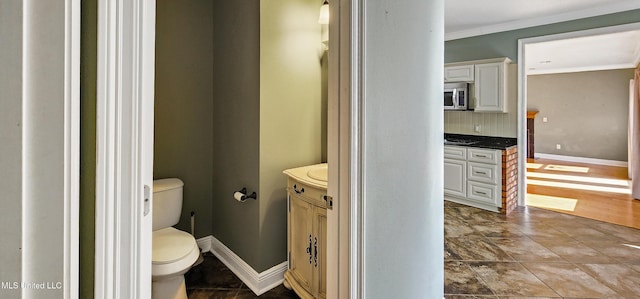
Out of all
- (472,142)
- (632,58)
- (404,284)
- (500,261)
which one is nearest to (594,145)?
(632,58)

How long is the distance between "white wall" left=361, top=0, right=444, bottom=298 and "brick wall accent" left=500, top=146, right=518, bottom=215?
259 cm

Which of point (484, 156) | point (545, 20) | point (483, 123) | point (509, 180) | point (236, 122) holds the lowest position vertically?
point (509, 180)

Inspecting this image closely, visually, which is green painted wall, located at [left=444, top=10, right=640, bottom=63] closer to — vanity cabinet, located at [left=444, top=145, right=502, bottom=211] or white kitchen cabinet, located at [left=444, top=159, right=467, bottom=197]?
vanity cabinet, located at [left=444, top=145, right=502, bottom=211]

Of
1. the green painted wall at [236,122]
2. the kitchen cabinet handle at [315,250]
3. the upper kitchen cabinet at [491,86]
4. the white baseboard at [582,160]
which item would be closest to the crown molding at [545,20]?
the upper kitchen cabinet at [491,86]

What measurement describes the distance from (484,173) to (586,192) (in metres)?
2.29

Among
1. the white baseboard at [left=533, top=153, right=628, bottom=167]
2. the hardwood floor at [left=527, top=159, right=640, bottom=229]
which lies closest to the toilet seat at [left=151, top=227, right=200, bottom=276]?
the hardwood floor at [left=527, top=159, right=640, bottom=229]

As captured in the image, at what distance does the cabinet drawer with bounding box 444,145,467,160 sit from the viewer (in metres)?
4.03

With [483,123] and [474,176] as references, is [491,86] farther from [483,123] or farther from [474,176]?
[474,176]

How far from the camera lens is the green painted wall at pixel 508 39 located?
3513mm

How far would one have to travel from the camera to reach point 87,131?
1.95 ft

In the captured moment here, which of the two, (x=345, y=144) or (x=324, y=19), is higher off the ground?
(x=324, y=19)

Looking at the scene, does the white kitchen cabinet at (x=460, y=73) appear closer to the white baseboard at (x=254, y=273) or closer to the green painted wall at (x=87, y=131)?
the white baseboard at (x=254, y=273)

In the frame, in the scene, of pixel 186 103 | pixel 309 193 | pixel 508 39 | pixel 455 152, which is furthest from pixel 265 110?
pixel 508 39
